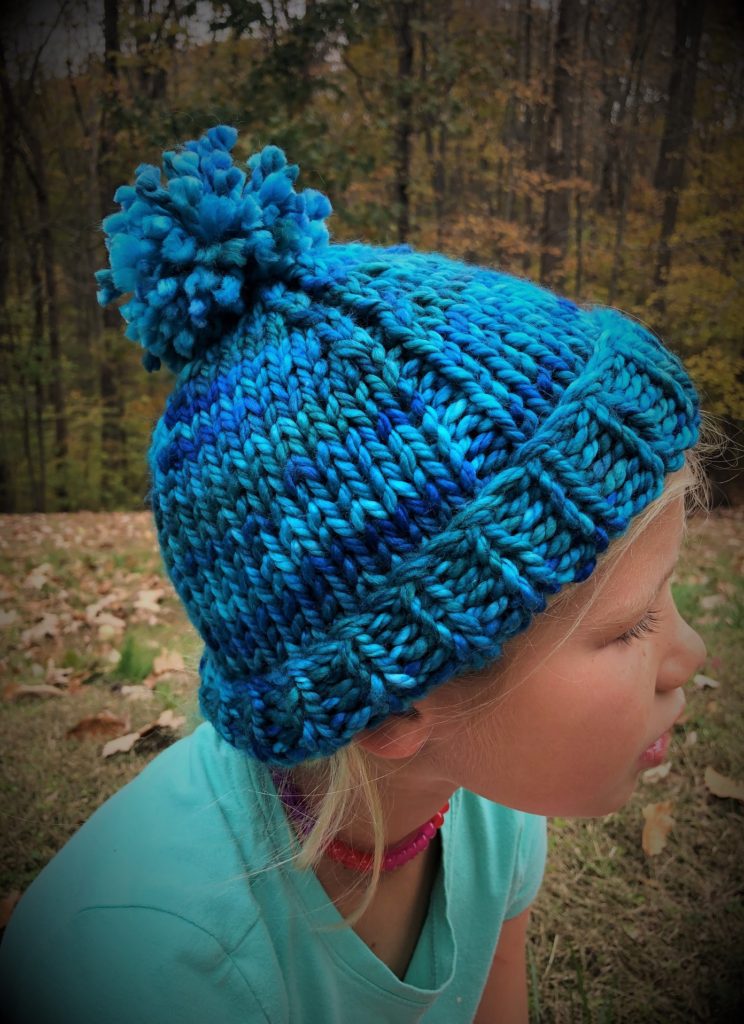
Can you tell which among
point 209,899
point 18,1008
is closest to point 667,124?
point 209,899

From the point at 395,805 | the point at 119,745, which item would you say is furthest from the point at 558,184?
the point at 395,805

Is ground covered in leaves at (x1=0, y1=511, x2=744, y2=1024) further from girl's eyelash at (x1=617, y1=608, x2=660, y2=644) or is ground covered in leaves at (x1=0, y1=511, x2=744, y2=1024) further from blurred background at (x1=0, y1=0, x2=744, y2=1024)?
girl's eyelash at (x1=617, y1=608, x2=660, y2=644)

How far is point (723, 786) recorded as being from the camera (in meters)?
2.00

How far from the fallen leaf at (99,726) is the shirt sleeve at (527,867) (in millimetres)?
1351

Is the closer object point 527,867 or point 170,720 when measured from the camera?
point 527,867

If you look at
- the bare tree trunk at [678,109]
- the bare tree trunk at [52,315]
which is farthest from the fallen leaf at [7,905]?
the bare tree trunk at [52,315]

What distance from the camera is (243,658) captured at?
99 centimetres

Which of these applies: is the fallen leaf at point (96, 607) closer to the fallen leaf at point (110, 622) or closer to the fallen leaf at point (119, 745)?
the fallen leaf at point (110, 622)

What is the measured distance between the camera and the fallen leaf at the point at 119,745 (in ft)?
6.65

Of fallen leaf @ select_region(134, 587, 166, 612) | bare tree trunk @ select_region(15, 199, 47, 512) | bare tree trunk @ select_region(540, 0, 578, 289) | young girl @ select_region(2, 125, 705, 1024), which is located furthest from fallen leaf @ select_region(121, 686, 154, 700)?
bare tree trunk @ select_region(15, 199, 47, 512)

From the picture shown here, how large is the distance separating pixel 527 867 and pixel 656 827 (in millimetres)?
621

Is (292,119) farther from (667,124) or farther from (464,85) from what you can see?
(667,124)

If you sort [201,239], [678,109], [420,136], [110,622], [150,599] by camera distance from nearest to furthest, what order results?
[201,239] → [678,109] → [110,622] → [150,599] → [420,136]

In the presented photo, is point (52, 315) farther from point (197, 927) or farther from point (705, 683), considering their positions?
point (197, 927)
